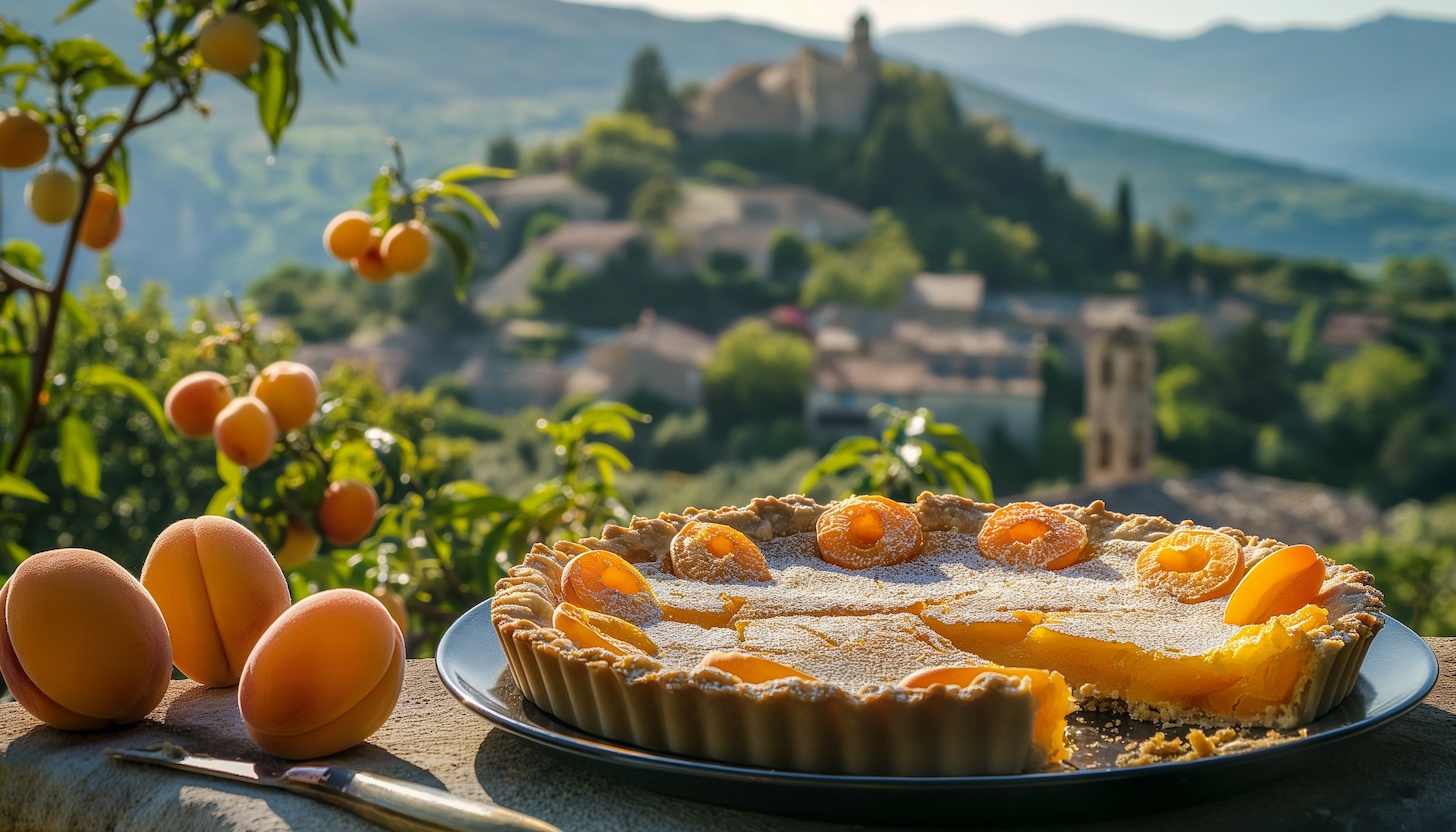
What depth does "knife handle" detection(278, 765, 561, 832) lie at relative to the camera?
888 mm

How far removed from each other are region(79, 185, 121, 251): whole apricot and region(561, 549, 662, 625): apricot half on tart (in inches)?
49.1

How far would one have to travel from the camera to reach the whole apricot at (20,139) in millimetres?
1882

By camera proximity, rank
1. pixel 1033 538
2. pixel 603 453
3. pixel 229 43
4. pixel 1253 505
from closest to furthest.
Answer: pixel 1033 538 < pixel 229 43 < pixel 603 453 < pixel 1253 505

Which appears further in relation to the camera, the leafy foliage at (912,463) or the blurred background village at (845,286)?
the blurred background village at (845,286)

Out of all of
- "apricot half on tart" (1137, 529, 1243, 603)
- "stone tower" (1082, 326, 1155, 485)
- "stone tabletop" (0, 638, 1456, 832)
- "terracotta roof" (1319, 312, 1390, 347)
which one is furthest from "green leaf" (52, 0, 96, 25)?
"terracotta roof" (1319, 312, 1390, 347)

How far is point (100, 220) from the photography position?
2139 mm

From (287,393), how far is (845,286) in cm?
5190

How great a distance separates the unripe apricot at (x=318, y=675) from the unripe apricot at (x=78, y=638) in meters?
0.14

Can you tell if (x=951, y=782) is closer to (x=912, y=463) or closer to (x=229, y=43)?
(x=912, y=463)

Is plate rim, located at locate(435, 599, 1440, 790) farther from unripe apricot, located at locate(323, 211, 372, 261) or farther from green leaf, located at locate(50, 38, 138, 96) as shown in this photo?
green leaf, located at locate(50, 38, 138, 96)

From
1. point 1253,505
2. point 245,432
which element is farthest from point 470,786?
point 1253,505

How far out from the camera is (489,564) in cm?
219

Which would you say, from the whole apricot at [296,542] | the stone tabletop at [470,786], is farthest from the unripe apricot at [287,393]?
the stone tabletop at [470,786]

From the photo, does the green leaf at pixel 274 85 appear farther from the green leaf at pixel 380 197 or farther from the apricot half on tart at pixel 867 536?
the apricot half on tart at pixel 867 536
